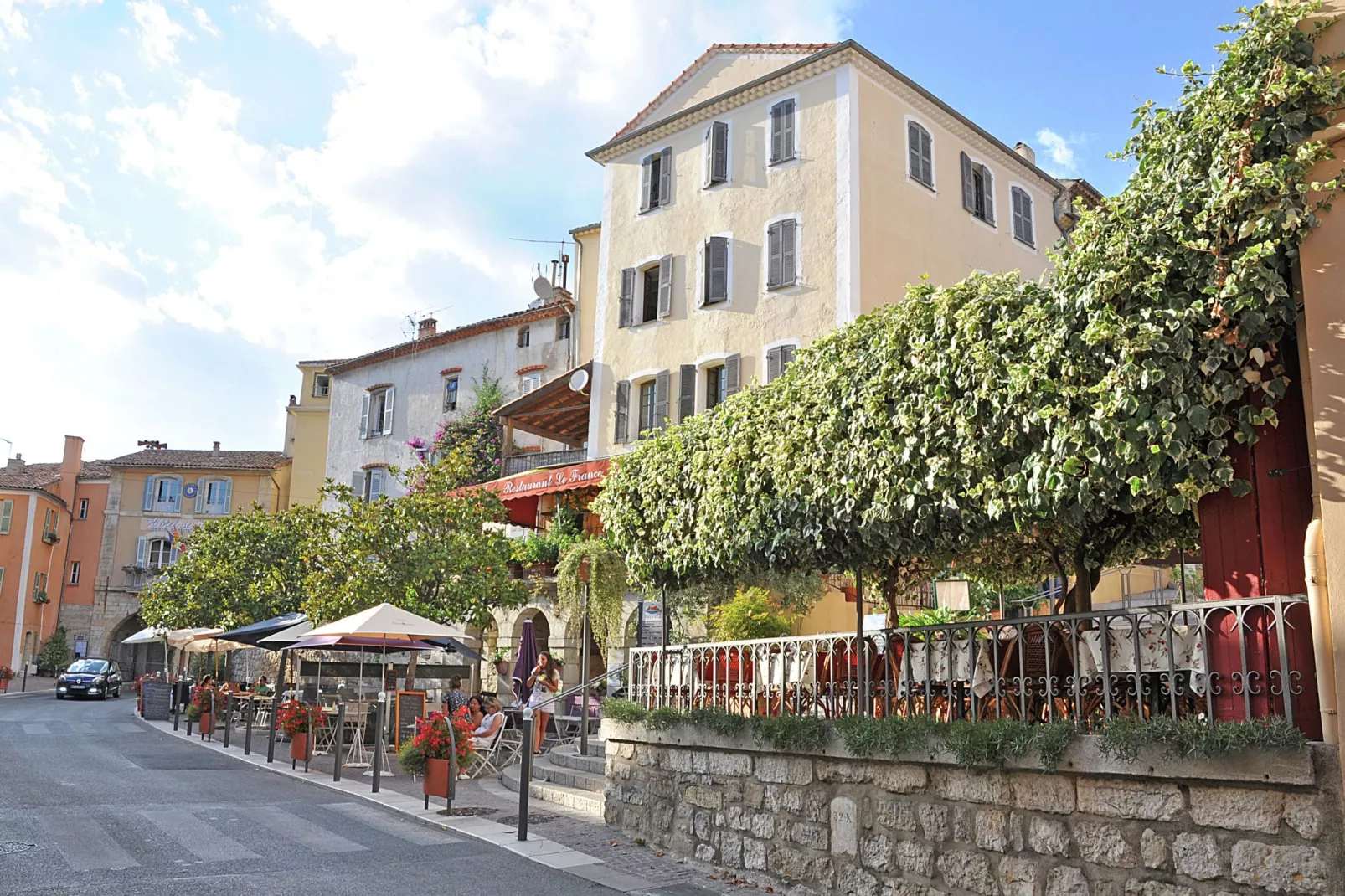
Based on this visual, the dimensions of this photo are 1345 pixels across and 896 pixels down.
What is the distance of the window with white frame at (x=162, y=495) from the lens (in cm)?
5438

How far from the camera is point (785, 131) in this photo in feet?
76.2

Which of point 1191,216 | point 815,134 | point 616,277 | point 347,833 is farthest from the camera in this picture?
point 616,277

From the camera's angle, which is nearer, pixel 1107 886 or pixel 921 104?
pixel 1107 886

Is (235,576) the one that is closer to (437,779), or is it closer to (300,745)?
(300,745)

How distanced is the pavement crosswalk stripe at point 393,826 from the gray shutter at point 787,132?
16.0 metres

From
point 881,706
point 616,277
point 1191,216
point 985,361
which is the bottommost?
point 881,706

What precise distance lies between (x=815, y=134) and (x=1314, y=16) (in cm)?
1682

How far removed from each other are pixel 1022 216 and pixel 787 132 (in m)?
6.47

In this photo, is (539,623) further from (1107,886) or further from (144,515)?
(144,515)

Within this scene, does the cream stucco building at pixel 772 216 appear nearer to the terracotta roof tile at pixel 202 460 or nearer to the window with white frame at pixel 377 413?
the window with white frame at pixel 377 413

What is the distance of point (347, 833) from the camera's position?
10.4 m

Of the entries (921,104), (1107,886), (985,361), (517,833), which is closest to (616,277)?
(921,104)

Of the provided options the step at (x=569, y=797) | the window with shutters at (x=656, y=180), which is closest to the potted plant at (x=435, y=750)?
the step at (x=569, y=797)

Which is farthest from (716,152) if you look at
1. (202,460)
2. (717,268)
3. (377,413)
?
(202,460)
